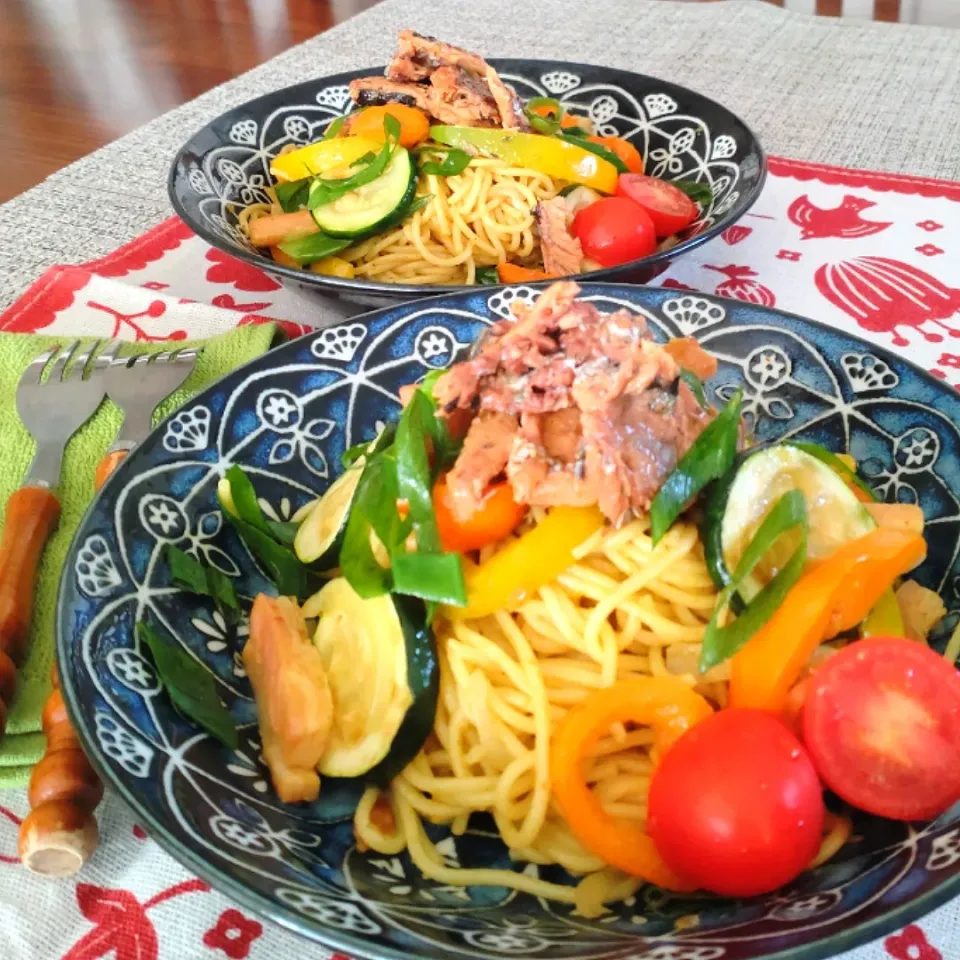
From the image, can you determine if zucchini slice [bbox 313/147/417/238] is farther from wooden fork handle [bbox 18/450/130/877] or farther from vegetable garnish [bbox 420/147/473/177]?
wooden fork handle [bbox 18/450/130/877]

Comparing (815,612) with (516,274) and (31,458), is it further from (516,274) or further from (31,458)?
(31,458)

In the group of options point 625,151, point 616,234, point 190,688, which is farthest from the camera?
point 625,151

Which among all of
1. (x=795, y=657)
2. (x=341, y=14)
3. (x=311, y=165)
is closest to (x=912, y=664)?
(x=795, y=657)

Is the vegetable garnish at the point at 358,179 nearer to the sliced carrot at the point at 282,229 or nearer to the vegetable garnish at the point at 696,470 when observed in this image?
the sliced carrot at the point at 282,229

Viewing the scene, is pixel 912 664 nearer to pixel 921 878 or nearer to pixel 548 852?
pixel 921 878

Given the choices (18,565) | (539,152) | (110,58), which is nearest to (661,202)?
(539,152)

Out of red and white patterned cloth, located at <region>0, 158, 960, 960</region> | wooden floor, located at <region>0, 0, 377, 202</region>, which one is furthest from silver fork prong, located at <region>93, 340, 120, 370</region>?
wooden floor, located at <region>0, 0, 377, 202</region>
